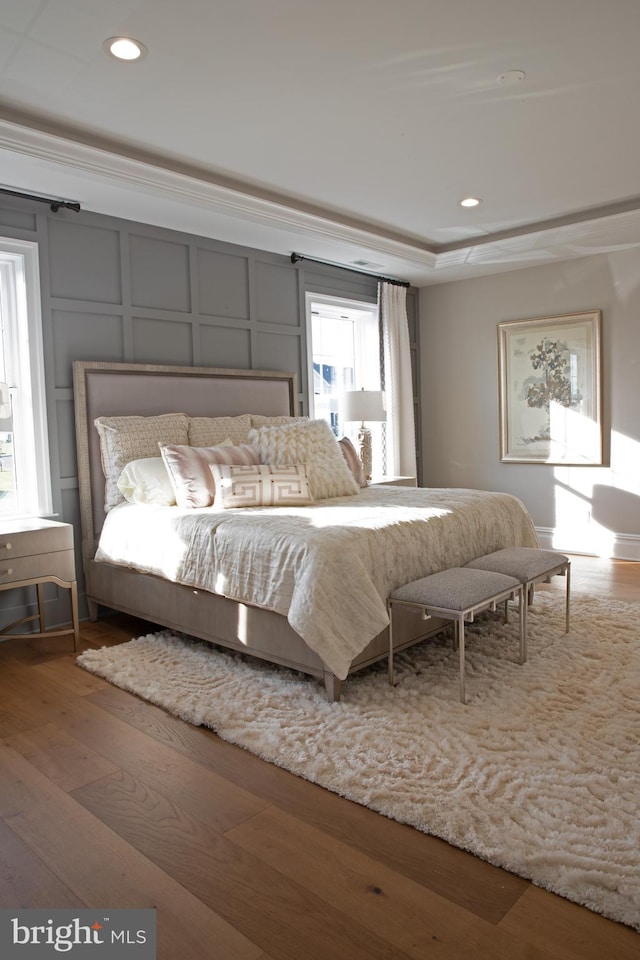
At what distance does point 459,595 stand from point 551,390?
11.3ft

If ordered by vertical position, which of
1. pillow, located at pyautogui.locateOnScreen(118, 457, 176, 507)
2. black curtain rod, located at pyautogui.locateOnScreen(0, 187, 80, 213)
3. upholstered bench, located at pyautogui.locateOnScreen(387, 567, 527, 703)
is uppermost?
black curtain rod, located at pyautogui.locateOnScreen(0, 187, 80, 213)

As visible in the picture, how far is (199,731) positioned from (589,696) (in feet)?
4.92

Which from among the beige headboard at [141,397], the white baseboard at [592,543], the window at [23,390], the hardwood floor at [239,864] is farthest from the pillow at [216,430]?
the white baseboard at [592,543]

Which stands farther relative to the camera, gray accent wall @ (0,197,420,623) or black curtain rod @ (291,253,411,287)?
black curtain rod @ (291,253,411,287)

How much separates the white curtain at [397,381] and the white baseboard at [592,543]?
4.18 ft

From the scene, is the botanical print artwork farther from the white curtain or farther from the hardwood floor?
the hardwood floor

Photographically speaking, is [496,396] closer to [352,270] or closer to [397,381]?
[397,381]

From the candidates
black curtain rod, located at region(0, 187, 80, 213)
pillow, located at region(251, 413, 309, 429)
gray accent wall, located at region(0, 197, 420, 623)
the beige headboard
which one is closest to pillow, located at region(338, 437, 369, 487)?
pillow, located at region(251, 413, 309, 429)

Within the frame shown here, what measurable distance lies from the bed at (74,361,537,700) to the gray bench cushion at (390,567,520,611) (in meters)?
0.11

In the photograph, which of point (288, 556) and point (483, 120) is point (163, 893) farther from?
point (483, 120)

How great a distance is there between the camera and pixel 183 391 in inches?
172

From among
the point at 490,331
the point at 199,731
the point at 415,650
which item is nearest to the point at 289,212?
the point at 490,331

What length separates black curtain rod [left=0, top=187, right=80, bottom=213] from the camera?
3.55 metres

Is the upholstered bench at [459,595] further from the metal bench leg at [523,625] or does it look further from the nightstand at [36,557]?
the nightstand at [36,557]
